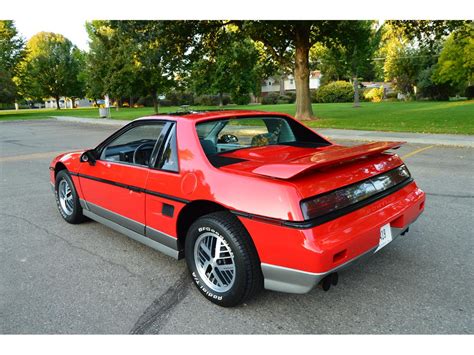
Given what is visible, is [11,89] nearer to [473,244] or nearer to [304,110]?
[304,110]

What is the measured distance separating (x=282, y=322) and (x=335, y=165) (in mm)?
1158

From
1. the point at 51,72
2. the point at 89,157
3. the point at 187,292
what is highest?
the point at 51,72

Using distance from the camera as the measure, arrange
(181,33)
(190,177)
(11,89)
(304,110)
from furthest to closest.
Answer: (11,89) < (304,110) < (181,33) < (190,177)

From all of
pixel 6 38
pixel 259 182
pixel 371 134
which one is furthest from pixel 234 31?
pixel 6 38

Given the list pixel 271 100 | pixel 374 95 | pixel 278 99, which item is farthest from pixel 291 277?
pixel 271 100

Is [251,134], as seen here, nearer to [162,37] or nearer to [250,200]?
[250,200]

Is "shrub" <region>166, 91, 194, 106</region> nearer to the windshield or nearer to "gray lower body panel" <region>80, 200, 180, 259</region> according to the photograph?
"gray lower body panel" <region>80, 200, 180, 259</region>

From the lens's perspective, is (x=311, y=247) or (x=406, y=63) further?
(x=406, y=63)

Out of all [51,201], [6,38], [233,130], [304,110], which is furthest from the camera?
[6,38]

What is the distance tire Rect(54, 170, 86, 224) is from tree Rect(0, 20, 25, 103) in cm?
3955

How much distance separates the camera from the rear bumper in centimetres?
232

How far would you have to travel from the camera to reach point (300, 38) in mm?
17844

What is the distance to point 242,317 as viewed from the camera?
264cm

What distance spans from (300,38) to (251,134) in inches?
613
